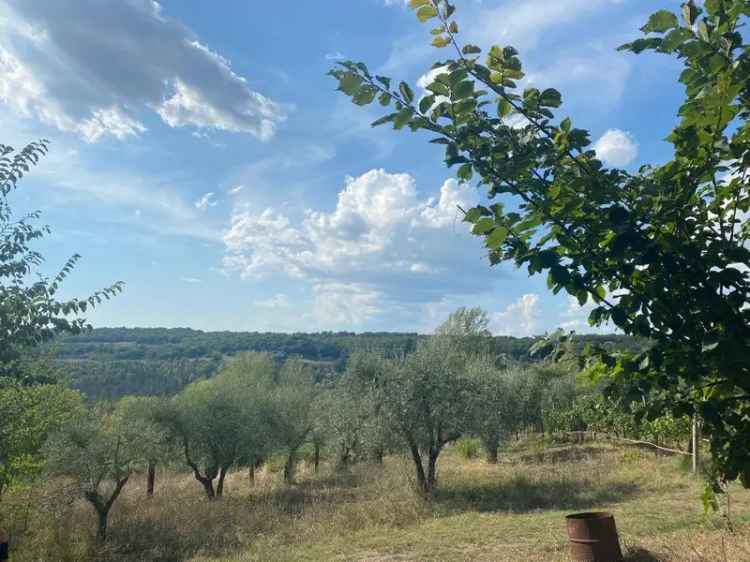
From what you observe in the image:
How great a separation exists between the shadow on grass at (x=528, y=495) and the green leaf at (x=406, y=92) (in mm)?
13873

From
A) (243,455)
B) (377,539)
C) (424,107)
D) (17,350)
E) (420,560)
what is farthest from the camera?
(243,455)

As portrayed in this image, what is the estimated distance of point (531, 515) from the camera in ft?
41.2

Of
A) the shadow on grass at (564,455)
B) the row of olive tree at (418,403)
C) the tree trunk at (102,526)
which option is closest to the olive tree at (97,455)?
the tree trunk at (102,526)

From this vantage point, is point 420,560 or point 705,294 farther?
point 420,560

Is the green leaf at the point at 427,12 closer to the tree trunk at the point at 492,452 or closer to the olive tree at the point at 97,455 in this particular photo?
the olive tree at the point at 97,455

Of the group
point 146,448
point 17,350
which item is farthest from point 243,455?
point 17,350

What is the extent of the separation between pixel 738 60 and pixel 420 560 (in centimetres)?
899

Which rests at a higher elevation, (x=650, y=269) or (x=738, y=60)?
(x=738, y=60)

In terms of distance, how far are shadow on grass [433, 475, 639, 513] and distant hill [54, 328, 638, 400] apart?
1995 centimetres

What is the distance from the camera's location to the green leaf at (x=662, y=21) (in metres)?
1.62

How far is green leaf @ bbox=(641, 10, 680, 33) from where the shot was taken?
162cm

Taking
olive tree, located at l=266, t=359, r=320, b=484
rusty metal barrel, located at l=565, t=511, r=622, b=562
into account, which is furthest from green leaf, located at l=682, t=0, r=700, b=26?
olive tree, located at l=266, t=359, r=320, b=484

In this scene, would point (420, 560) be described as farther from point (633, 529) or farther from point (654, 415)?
point (654, 415)

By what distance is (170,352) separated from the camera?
10788 centimetres
